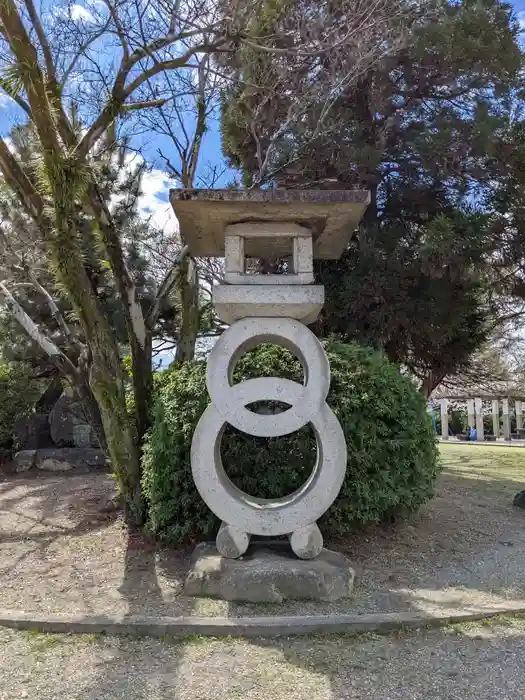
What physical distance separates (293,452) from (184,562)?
1.35 metres

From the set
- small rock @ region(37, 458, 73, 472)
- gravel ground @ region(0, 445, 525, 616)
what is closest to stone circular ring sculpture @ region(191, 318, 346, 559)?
gravel ground @ region(0, 445, 525, 616)

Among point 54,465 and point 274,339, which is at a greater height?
point 274,339

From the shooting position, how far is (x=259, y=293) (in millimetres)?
4414

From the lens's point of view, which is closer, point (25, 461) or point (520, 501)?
point (520, 501)

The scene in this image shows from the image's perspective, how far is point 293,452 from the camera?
202 inches

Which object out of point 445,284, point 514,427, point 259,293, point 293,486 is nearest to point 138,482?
point 293,486

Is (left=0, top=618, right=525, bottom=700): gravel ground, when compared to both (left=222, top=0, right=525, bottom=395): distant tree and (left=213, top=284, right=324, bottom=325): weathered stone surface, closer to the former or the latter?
(left=213, top=284, right=324, bottom=325): weathered stone surface

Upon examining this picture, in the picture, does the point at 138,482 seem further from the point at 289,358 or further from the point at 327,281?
the point at 327,281

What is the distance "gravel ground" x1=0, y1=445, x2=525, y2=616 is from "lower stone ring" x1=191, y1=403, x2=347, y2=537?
60 cm

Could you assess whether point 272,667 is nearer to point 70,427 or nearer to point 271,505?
point 271,505

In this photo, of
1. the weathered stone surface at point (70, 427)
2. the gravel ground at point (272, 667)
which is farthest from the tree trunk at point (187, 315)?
the weathered stone surface at point (70, 427)

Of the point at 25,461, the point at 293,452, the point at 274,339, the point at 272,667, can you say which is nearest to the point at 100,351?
the point at 274,339

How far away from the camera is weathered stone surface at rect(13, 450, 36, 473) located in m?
10.1

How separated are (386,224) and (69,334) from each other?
5477 millimetres
